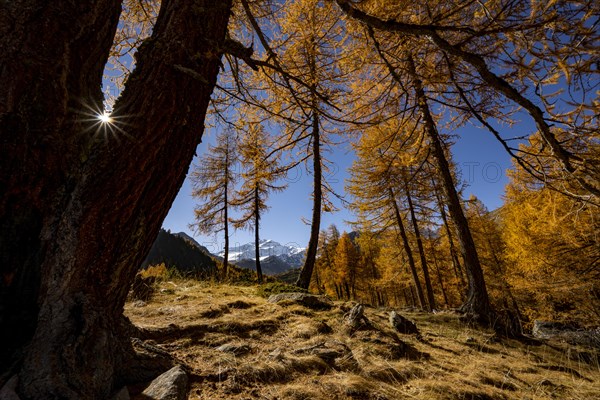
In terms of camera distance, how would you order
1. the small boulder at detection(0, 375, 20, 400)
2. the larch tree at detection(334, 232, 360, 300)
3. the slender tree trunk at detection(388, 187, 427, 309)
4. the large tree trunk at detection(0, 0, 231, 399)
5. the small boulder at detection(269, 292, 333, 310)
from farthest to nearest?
the larch tree at detection(334, 232, 360, 300)
the slender tree trunk at detection(388, 187, 427, 309)
the small boulder at detection(269, 292, 333, 310)
the large tree trunk at detection(0, 0, 231, 399)
the small boulder at detection(0, 375, 20, 400)

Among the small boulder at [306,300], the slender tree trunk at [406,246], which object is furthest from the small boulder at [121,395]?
the slender tree trunk at [406,246]

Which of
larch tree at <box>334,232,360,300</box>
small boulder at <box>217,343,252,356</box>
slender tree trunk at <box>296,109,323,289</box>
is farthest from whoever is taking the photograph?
larch tree at <box>334,232,360,300</box>

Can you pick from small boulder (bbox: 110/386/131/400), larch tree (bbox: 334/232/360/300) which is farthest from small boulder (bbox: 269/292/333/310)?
larch tree (bbox: 334/232/360/300)

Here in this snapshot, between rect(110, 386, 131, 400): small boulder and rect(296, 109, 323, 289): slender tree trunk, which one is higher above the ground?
rect(296, 109, 323, 289): slender tree trunk

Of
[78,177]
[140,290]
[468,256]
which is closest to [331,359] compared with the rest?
[78,177]

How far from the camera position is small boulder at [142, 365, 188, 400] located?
142 cm

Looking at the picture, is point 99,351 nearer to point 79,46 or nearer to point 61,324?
point 61,324

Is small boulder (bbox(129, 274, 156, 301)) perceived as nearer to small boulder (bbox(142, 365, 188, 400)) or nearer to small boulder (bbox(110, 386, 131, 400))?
small boulder (bbox(142, 365, 188, 400))

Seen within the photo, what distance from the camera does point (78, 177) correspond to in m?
1.28

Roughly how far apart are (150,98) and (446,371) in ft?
11.0

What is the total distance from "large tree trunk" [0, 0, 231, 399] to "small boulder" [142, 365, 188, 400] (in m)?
0.18

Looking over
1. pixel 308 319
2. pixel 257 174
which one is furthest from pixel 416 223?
pixel 308 319

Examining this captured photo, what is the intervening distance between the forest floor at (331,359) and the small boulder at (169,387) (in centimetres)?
22

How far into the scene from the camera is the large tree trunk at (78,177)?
111 cm
